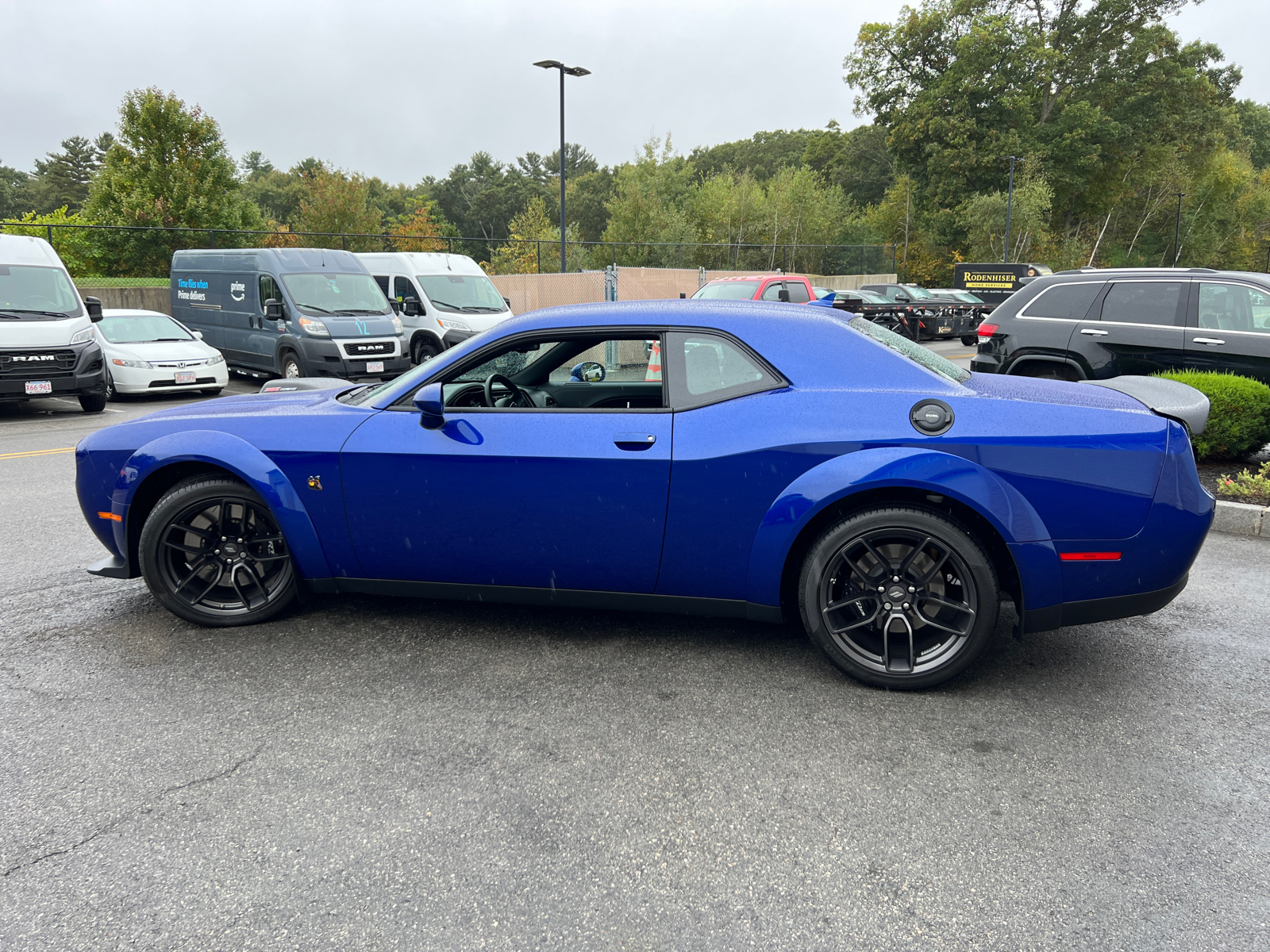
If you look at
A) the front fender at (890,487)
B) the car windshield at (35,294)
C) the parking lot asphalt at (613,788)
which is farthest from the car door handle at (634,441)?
the car windshield at (35,294)

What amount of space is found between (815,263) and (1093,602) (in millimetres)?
41424

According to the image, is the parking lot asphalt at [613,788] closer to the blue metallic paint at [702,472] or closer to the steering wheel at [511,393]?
the blue metallic paint at [702,472]

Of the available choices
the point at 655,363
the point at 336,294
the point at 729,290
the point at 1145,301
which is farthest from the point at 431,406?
the point at 336,294

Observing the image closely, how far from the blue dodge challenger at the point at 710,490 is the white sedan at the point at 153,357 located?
1061 cm

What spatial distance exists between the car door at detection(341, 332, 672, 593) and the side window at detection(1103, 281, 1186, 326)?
6.69m

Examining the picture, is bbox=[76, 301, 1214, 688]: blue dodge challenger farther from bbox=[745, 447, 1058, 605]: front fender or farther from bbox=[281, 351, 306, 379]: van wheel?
bbox=[281, 351, 306, 379]: van wheel

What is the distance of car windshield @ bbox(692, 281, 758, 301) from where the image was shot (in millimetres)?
15391

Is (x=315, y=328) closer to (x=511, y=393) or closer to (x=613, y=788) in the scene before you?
(x=511, y=393)

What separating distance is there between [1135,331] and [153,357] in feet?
43.0

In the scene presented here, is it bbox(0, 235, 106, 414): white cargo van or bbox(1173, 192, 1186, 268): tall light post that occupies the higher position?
bbox(1173, 192, 1186, 268): tall light post

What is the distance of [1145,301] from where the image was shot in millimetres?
8422

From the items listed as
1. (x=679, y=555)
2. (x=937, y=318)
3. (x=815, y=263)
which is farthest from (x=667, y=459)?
(x=815, y=263)

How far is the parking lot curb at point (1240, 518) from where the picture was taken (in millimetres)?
5969

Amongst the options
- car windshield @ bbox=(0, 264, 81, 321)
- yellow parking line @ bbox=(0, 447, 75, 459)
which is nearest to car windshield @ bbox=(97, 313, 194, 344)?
car windshield @ bbox=(0, 264, 81, 321)
